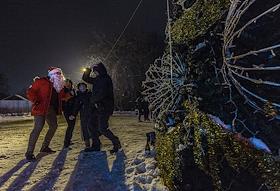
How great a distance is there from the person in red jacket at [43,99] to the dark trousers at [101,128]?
802mm

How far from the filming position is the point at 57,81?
8492 millimetres

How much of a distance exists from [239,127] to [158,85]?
1.78 m

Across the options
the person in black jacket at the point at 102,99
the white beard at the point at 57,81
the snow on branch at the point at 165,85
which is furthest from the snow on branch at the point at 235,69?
the white beard at the point at 57,81

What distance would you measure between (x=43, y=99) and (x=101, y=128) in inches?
47.0

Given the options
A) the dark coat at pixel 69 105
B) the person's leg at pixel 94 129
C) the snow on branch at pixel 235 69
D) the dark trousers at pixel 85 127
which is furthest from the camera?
the dark coat at pixel 69 105

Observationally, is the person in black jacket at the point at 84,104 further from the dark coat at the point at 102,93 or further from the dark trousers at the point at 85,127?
the dark coat at the point at 102,93

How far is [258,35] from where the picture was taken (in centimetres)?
434

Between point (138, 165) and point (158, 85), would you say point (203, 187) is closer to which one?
point (158, 85)

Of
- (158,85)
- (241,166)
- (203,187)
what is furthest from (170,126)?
(241,166)

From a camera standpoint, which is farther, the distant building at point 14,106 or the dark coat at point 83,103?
the distant building at point 14,106

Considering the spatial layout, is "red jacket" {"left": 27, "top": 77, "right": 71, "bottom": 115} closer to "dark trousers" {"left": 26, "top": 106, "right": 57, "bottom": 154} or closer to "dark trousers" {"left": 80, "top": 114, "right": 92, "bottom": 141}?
"dark trousers" {"left": 26, "top": 106, "right": 57, "bottom": 154}

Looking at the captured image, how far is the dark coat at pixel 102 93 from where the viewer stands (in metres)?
8.11

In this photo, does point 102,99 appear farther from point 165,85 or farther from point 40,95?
point 165,85

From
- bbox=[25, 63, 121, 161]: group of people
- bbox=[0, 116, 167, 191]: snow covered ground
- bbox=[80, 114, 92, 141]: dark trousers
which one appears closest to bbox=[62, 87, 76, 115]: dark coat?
bbox=[25, 63, 121, 161]: group of people
